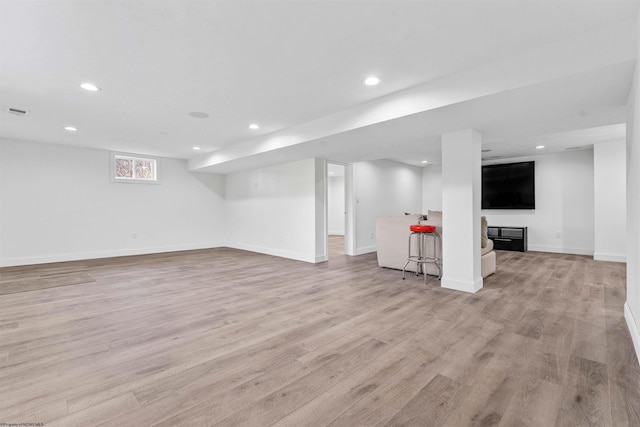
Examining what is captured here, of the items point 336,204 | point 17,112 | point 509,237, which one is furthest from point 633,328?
point 336,204

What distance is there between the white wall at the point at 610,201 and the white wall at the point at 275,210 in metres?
5.51

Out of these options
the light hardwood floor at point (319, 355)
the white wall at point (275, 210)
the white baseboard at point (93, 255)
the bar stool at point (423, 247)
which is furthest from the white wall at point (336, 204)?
the light hardwood floor at point (319, 355)

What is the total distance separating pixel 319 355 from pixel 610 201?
22.3 feet

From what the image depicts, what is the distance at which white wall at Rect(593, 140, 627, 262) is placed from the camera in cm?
548

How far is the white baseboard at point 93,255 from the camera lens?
550 centimetres

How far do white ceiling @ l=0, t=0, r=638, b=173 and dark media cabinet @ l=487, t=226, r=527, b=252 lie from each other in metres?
3.86

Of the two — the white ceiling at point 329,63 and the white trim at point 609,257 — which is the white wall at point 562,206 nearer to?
the white trim at point 609,257

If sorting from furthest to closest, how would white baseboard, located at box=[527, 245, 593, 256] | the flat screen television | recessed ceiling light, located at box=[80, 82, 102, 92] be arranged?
the flat screen television < white baseboard, located at box=[527, 245, 593, 256] < recessed ceiling light, located at box=[80, 82, 102, 92]

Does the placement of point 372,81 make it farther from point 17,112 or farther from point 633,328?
point 17,112

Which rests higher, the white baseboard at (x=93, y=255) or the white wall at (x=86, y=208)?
the white wall at (x=86, y=208)

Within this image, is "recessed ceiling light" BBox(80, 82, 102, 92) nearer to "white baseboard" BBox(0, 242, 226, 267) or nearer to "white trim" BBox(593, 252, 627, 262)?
"white baseboard" BBox(0, 242, 226, 267)

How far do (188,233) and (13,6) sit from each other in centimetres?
653

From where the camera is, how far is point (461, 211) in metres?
3.68

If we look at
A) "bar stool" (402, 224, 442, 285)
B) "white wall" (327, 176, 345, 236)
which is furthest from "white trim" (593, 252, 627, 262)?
"white wall" (327, 176, 345, 236)
